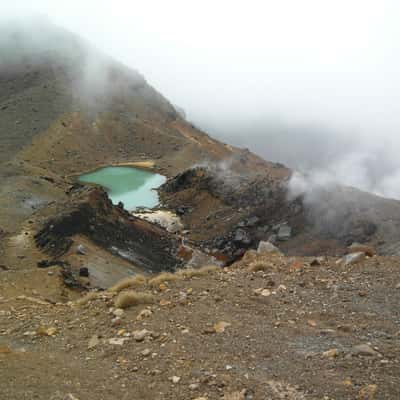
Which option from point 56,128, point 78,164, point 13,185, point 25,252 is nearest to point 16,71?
point 56,128

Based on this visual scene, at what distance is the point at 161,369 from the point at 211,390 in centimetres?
109

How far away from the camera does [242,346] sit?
28.6 ft

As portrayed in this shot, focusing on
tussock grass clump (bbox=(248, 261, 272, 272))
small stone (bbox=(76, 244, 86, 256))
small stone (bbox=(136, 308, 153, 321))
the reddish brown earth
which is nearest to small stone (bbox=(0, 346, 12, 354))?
the reddish brown earth

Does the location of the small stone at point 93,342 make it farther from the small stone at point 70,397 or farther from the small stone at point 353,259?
the small stone at point 353,259

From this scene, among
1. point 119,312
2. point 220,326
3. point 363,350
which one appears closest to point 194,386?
point 220,326

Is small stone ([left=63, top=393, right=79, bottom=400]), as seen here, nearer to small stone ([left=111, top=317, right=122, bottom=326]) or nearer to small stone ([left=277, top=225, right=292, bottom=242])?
small stone ([left=111, top=317, right=122, bottom=326])

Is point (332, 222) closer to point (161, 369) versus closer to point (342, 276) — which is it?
point (342, 276)

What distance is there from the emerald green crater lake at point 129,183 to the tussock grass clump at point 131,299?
48.0 meters

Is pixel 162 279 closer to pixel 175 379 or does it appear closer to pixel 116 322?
pixel 116 322

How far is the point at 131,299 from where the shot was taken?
36.0 feet

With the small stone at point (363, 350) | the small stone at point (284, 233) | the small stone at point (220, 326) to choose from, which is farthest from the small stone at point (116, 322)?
the small stone at point (284, 233)

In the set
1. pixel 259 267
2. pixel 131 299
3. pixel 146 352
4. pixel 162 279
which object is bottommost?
pixel 146 352

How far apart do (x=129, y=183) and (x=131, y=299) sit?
209 feet

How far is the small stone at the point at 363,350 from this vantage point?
26.5ft
